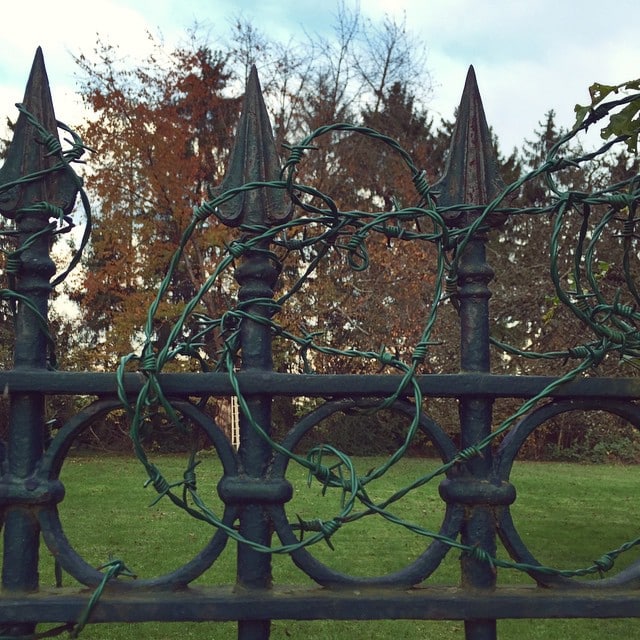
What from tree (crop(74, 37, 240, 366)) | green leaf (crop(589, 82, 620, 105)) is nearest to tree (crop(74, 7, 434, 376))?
tree (crop(74, 37, 240, 366))

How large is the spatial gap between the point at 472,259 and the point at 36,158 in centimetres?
98

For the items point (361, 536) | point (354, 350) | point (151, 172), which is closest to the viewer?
point (354, 350)

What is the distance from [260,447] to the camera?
1482 mm

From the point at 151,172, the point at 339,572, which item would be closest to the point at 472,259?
the point at 339,572

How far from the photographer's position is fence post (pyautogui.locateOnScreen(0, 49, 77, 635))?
1440 millimetres

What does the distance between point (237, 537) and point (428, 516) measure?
23.3ft

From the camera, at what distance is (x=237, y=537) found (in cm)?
135

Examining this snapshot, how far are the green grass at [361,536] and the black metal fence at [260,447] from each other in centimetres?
65

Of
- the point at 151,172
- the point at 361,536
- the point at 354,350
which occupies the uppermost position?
the point at 151,172

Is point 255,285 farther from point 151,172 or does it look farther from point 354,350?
point 151,172

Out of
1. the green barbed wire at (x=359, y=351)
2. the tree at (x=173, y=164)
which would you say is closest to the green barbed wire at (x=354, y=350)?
the green barbed wire at (x=359, y=351)

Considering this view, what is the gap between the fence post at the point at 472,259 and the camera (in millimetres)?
1500

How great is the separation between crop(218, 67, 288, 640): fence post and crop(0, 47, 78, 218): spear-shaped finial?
37 cm

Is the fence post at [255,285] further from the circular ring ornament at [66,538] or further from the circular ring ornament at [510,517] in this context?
the circular ring ornament at [510,517]
